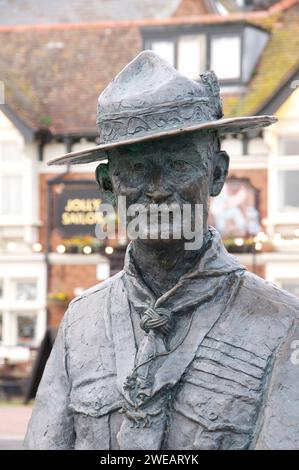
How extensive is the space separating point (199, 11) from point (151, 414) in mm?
33667

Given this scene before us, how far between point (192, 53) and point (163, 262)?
1046 inches

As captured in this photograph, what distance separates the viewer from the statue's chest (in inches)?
141

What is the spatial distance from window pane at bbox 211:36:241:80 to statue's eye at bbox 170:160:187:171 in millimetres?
26589

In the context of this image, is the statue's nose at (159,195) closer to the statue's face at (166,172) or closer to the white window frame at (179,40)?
the statue's face at (166,172)

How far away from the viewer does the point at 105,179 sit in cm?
385

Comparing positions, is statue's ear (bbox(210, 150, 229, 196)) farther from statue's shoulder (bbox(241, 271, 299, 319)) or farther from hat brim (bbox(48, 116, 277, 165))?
statue's shoulder (bbox(241, 271, 299, 319))

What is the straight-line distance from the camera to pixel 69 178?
30484mm

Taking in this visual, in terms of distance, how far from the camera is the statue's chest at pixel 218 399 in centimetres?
358

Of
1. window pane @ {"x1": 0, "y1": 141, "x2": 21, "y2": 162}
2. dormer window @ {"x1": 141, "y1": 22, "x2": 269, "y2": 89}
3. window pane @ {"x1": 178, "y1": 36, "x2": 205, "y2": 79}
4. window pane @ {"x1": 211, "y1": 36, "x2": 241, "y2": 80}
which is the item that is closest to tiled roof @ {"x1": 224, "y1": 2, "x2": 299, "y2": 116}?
dormer window @ {"x1": 141, "y1": 22, "x2": 269, "y2": 89}
